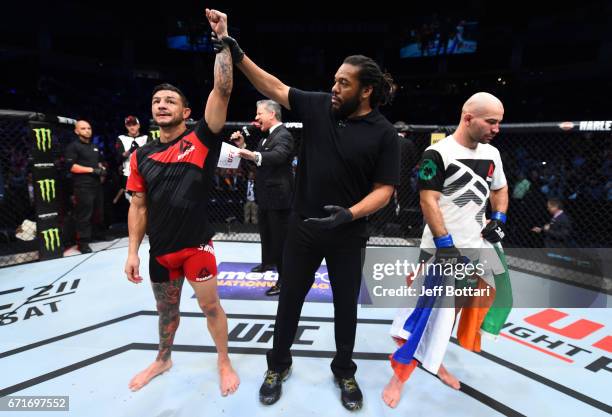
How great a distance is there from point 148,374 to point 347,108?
1868mm

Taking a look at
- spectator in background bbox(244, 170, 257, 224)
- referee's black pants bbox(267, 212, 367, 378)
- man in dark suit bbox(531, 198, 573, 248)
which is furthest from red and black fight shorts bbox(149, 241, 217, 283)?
spectator in background bbox(244, 170, 257, 224)

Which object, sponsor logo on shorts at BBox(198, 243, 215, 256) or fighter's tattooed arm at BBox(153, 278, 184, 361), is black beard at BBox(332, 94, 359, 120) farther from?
fighter's tattooed arm at BBox(153, 278, 184, 361)

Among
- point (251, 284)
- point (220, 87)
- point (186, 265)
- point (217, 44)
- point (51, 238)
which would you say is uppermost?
point (217, 44)

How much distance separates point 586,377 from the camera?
7.16 ft

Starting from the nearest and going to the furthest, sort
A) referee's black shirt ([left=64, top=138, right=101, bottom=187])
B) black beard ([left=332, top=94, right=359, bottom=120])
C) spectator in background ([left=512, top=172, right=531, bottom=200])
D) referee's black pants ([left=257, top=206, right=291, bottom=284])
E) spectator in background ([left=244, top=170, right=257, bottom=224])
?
1. black beard ([left=332, top=94, right=359, bottom=120])
2. referee's black pants ([left=257, top=206, right=291, bottom=284])
3. referee's black shirt ([left=64, top=138, right=101, bottom=187])
4. spectator in background ([left=512, top=172, right=531, bottom=200])
5. spectator in background ([left=244, top=170, right=257, bottom=224])

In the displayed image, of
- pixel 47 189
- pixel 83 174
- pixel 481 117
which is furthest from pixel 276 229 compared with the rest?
pixel 47 189

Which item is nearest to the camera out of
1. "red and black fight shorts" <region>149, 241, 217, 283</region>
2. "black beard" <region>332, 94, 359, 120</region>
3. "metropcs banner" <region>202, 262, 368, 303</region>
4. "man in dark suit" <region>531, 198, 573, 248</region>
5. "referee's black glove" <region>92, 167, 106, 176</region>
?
"black beard" <region>332, 94, 359, 120</region>

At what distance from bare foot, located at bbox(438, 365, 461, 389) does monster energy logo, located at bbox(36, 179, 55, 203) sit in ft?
15.2

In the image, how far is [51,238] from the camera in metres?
4.26

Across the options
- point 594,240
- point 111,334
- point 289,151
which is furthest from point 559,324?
point 111,334

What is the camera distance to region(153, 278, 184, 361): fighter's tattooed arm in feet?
6.48

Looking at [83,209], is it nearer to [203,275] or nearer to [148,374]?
[148,374]

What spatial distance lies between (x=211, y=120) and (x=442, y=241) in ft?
4.35

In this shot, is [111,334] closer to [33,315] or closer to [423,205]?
[33,315]
